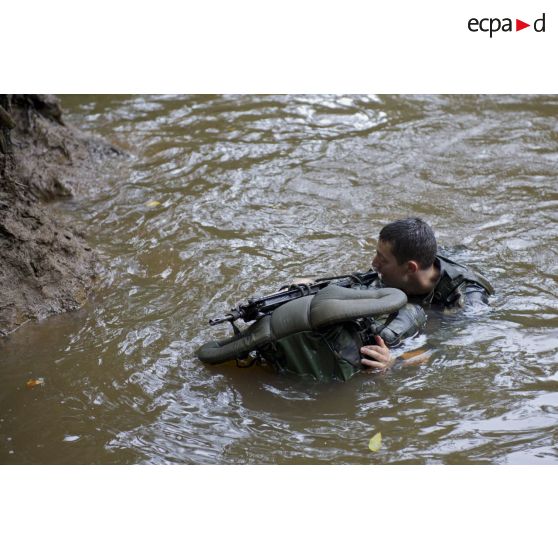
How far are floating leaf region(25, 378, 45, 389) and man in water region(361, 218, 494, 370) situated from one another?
2.34 metres

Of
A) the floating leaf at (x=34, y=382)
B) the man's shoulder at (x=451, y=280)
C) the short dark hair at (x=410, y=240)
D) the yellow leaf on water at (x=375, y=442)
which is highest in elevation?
the short dark hair at (x=410, y=240)

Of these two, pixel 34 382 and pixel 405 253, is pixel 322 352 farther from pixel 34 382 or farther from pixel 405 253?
pixel 34 382

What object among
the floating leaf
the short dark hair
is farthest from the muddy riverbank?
the short dark hair

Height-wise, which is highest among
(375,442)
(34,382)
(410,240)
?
(410,240)

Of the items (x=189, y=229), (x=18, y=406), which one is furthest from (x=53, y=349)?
(x=189, y=229)

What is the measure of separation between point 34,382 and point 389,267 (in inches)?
97.0

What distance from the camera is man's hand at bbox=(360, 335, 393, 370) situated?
4258 millimetres

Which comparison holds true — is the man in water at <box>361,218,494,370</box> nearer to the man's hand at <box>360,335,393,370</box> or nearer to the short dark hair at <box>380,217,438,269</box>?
the short dark hair at <box>380,217,438,269</box>

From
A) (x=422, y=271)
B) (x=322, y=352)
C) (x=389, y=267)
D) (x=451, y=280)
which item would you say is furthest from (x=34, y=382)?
(x=451, y=280)

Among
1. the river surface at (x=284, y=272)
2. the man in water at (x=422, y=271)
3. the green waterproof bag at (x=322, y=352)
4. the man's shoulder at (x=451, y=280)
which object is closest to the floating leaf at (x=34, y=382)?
the river surface at (x=284, y=272)

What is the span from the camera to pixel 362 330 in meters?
4.33

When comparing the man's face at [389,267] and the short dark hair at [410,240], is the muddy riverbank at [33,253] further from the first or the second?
the short dark hair at [410,240]

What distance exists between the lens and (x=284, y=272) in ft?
19.0

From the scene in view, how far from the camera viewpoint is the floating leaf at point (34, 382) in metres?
4.47
